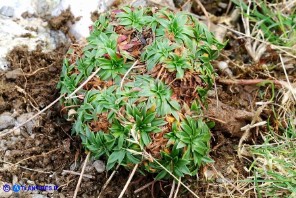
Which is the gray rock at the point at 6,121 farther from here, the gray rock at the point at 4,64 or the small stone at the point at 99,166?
the small stone at the point at 99,166

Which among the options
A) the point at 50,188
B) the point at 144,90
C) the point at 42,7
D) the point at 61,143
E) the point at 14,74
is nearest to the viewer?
the point at 144,90

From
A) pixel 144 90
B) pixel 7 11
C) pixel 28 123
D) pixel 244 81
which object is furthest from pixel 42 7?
pixel 244 81

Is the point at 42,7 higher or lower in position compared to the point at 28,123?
higher

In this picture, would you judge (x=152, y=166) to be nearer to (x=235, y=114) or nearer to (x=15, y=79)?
(x=235, y=114)

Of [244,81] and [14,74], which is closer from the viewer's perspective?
[14,74]

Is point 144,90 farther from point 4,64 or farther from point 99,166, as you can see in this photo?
point 4,64

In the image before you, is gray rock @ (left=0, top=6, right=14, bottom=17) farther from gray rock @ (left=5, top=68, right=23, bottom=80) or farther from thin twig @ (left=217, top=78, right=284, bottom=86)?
thin twig @ (left=217, top=78, right=284, bottom=86)
